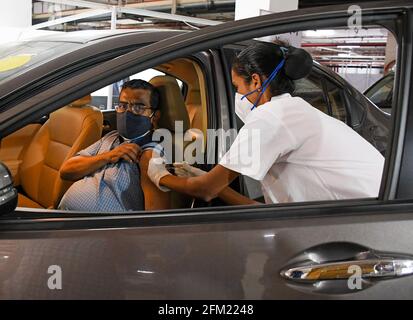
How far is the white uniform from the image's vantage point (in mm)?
1543

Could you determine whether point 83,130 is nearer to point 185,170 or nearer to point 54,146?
point 54,146

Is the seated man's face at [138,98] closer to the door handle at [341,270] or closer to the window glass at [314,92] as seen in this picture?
the window glass at [314,92]

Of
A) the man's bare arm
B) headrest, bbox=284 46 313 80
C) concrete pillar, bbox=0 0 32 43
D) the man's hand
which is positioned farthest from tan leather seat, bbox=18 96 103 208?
concrete pillar, bbox=0 0 32 43

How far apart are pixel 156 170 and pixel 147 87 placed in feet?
1.14

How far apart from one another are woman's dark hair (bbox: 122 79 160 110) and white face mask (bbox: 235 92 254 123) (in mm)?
326

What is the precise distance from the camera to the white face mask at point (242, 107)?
1.94 m

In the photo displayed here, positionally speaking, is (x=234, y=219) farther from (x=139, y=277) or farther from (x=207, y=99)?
(x=207, y=99)

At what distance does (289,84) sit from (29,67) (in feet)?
2.92

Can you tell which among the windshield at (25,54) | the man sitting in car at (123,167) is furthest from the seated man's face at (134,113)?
the windshield at (25,54)

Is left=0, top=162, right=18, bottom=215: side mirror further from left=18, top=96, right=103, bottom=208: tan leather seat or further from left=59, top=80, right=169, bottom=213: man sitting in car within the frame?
left=18, top=96, right=103, bottom=208: tan leather seat

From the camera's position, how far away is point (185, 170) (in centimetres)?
203

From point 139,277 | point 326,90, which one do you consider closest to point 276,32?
point 139,277

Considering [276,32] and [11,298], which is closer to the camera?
[11,298]

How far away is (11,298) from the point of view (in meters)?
Result: 1.10
